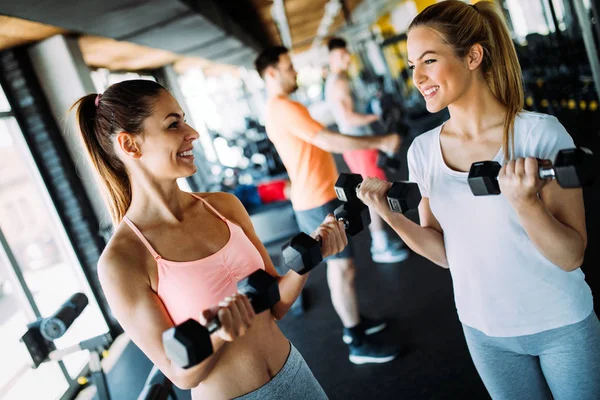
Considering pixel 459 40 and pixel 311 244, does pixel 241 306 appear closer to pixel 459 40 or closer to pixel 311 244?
pixel 311 244

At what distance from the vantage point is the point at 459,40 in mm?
1172

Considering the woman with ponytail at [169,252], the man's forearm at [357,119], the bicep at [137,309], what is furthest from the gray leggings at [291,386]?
the man's forearm at [357,119]

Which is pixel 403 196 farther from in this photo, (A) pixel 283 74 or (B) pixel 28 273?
(B) pixel 28 273

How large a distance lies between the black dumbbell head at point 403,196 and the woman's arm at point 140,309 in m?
0.52

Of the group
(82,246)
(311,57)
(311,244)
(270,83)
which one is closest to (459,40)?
(311,244)

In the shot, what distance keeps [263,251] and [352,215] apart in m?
0.27

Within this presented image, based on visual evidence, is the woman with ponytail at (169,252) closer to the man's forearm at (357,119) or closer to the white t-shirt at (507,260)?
the white t-shirt at (507,260)

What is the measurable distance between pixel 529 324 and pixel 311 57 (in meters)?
26.4

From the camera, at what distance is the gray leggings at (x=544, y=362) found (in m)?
1.10

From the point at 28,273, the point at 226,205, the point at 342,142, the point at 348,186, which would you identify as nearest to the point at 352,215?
the point at 348,186

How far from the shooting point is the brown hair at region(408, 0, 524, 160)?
117cm

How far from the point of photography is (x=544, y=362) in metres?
1.17

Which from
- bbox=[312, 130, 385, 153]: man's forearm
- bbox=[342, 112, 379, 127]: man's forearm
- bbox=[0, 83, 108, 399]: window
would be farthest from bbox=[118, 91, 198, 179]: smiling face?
bbox=[342, 112, 379, 127]: man's forearm

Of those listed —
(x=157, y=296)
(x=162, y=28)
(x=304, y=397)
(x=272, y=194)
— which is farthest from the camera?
(x=272, y=194)
